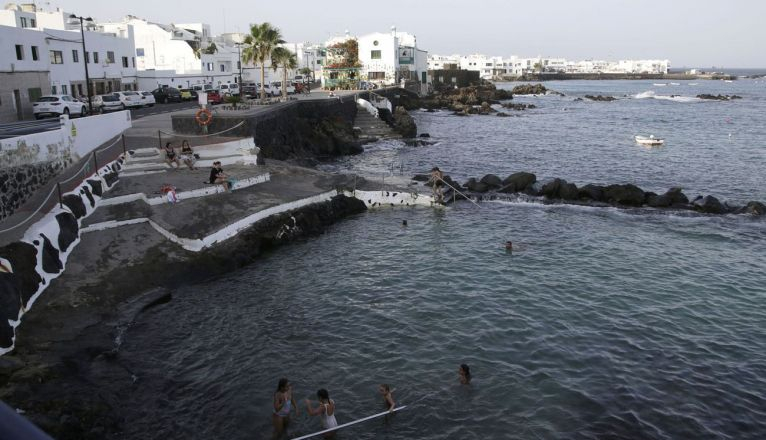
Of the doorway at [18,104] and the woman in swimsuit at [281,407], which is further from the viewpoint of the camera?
the doorway at [18,104]

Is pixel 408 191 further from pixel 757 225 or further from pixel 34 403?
pixel 34 403

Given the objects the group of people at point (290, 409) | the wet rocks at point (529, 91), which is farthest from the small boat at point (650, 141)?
the wet rocks at point (529, 91)

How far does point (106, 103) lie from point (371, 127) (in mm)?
25786

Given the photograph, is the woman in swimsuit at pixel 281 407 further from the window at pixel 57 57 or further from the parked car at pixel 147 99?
the parked car at pixel 147 99

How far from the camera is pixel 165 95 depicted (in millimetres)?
62531

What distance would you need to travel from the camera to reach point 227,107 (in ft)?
151

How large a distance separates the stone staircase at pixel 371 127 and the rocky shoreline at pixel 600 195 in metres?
24.8

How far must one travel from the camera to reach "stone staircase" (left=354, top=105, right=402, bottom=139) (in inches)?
2360

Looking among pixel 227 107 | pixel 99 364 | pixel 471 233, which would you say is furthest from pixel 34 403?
pixel 227 107

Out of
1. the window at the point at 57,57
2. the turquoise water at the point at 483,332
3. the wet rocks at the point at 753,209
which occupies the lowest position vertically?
the turquoise water at the point at 483,332

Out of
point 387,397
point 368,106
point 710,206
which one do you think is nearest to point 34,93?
point 368,106

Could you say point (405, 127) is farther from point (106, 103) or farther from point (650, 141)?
point (106, 103)

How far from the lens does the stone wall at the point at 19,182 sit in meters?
19.0

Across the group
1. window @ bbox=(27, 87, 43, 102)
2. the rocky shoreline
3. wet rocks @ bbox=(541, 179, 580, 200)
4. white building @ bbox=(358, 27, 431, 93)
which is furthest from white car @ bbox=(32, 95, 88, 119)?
white building @ bbox=(358, 27, 431, 93)
